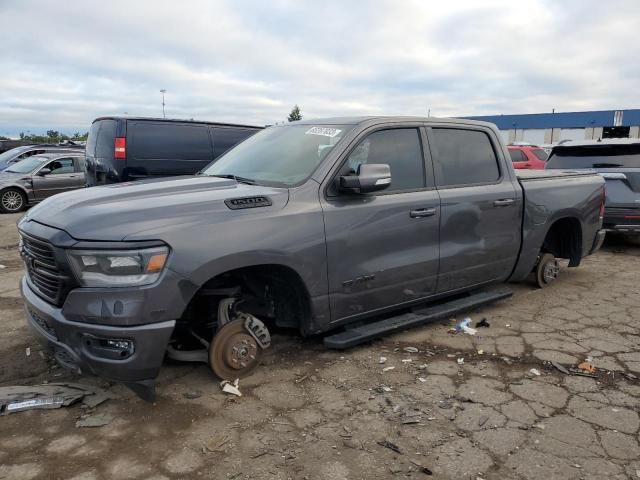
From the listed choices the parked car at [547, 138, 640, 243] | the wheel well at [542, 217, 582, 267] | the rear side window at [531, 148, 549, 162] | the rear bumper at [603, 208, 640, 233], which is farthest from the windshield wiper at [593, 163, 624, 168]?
the rear side window at [531, 148, 549, 162]

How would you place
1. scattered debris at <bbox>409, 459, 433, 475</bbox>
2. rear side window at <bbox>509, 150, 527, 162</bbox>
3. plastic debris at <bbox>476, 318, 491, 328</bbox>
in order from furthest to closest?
rear side window at <bbox>509, 150, 527, 162</bbox>, plastic debris at <bbox>476, 318, 491, 328</bbox>, scattered debris at <bbox>409, 459, 433, 475</bbox>

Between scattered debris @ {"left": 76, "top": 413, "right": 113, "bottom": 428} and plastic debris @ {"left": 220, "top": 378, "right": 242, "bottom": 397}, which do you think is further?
plastic debris @ {"left": 220, "top": 378, "right": 242, "bottom": 397}

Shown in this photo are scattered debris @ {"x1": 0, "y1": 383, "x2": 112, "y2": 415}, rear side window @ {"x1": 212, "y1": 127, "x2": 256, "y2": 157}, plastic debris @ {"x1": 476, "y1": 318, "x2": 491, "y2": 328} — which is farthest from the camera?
rear side window @ {"x1": 212, "y1": 127, "x2": 256, "y2": 157}

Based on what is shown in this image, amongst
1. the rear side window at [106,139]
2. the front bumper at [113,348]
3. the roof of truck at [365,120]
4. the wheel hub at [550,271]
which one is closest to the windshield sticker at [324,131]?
the roof of truck at [365,120]

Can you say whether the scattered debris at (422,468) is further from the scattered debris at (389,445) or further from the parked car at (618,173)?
the parked car at (618,173)

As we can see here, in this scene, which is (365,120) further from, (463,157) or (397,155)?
(463,157)

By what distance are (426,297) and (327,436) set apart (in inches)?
66.5

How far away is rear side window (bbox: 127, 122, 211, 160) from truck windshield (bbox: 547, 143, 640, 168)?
18.5 feet

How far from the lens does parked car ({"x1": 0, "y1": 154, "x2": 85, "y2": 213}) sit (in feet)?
41.4

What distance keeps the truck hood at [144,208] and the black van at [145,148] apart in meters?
3.81

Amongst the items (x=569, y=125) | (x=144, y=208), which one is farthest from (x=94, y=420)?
(x=569, y=125)

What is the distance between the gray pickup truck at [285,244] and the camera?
2.72 metres

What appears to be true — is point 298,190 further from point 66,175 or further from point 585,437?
point 66,175

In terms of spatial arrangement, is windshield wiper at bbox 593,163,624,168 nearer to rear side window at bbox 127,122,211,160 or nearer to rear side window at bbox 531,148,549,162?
rear side window at bbox 127,122,211,160
